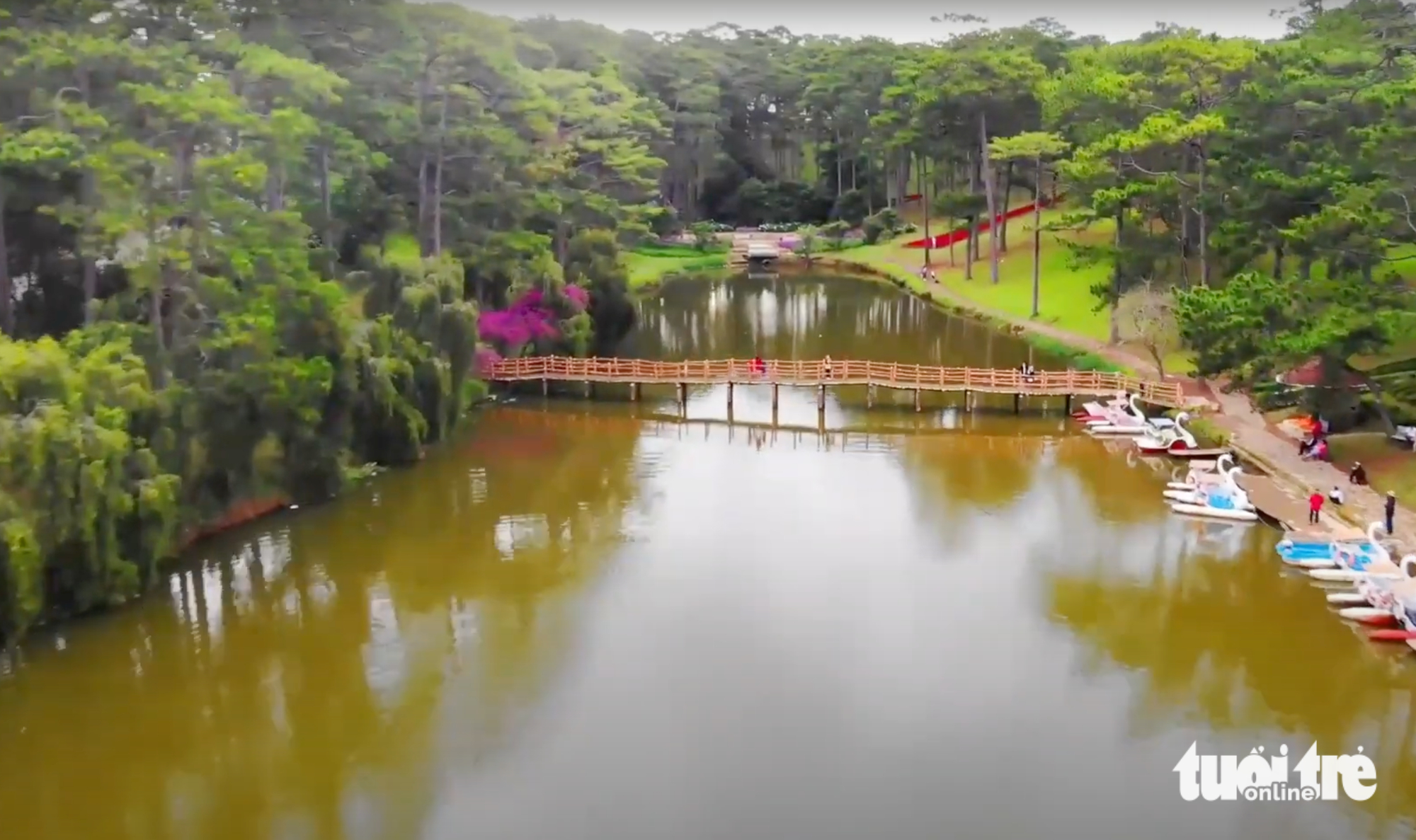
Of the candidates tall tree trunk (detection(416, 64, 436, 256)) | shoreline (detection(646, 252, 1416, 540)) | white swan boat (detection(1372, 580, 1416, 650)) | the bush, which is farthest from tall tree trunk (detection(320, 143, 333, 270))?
white swan boat (detection(1372, 580, 1416, 650))

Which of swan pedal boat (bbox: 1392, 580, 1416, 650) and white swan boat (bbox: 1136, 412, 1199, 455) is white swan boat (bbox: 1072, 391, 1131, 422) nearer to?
white swan boat (bbox: 1136, 412, 1199, 455)

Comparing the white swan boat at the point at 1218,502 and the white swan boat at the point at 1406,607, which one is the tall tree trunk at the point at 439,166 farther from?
the white swan boat at the point at 1406,607

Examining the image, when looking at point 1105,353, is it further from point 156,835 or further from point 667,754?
point 156,835

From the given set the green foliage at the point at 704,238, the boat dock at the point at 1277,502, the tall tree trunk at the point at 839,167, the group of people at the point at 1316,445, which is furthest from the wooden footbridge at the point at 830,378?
the tall tree trunk at the point at 839,167

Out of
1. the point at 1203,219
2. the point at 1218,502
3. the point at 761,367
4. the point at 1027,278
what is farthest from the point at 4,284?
the point at 1027,278

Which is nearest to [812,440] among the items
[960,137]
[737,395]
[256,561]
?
[737,395]

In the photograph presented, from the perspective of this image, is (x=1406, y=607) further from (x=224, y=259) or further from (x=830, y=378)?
(x=224, y=259)
